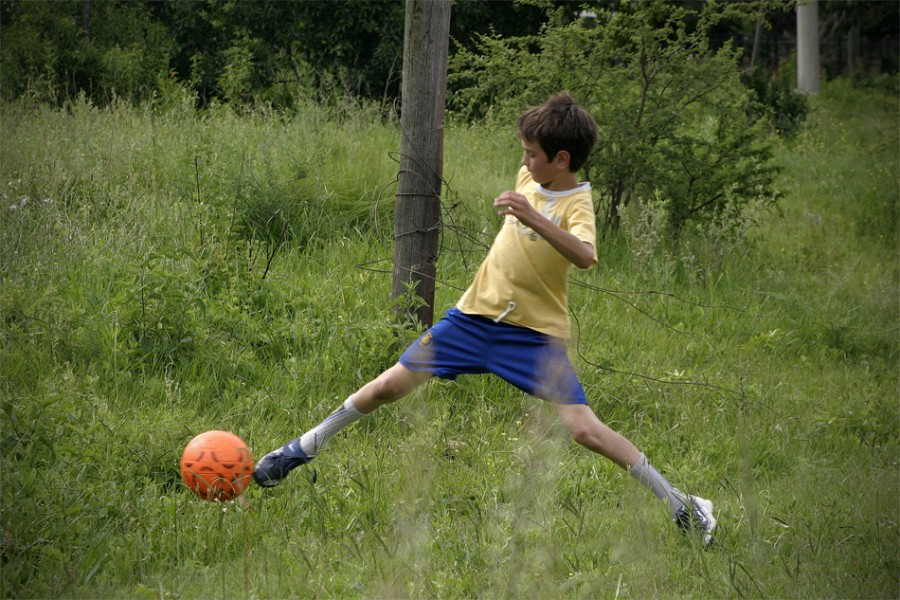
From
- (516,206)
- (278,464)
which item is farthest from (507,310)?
Result: (278,464)

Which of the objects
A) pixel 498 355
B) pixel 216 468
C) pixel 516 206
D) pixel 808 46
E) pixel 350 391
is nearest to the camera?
pixel 516 206

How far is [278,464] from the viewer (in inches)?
163

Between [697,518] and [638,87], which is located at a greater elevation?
[638,87]

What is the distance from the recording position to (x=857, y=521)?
180 inches

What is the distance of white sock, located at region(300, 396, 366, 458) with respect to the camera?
13.7ft

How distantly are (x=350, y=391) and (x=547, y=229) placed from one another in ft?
6.65

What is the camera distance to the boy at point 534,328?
405 cm

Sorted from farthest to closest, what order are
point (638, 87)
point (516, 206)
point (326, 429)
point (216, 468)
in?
point (638, 87)
point (326, 429)
point (216, 468)
point (516, 206)

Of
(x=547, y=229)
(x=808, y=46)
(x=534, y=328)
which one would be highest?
(x=808, y=46)

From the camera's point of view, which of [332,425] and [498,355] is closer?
[498,355]

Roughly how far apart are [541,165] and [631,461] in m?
1.36

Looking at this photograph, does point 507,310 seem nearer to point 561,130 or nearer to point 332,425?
point 561,130

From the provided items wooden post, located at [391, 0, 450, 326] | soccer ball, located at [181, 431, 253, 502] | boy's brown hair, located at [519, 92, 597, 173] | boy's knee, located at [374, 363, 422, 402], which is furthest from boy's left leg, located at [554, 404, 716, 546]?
wooden post, located at [391, 0, 450, 326]

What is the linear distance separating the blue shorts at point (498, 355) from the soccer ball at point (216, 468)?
84 cm
